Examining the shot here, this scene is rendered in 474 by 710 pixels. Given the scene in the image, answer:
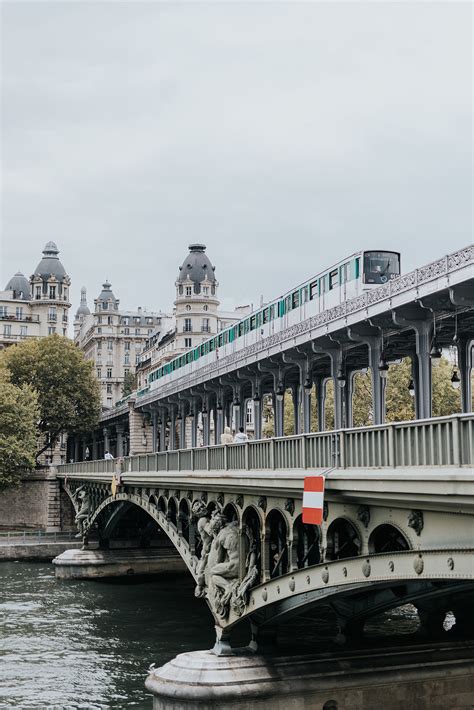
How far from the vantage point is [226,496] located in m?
30.2

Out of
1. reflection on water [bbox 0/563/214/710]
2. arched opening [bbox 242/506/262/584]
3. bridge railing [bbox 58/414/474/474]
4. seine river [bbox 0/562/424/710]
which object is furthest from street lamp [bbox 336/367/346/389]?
arched opening [bbox 242/506/262/584]

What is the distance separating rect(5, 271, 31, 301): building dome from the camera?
169625 mm

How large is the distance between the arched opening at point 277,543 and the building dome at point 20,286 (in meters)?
146

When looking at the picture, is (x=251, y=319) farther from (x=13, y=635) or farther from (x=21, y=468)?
(x=21, y=468)

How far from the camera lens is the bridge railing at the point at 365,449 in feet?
50.7

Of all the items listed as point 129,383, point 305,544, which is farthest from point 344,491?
point 129,383

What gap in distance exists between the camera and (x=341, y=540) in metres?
22.3

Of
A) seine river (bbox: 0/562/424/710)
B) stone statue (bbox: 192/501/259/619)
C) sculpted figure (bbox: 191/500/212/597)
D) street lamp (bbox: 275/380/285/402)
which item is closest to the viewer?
stone statue (bbox: 192/501/259/619)

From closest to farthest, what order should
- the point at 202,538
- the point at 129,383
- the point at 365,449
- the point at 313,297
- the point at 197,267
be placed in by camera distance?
1. the point at 365,449
2. the point at 202,538
3. the point at 313,297
4. the point at 197,267
5. the point at 129,383

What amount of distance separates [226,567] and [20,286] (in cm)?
14789

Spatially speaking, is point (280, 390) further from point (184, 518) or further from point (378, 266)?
point (184, 518)

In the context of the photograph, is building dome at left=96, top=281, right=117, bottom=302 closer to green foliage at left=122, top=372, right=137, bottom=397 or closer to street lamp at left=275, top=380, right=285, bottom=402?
green foliage at left=122, top=372, right=137, bottom=397

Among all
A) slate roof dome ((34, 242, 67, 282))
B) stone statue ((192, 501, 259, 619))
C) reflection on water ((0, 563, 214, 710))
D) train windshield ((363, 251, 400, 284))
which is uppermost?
slate roof dome ((34, 242, 67, 282))

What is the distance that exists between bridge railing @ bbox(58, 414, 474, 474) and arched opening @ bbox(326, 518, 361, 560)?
4.30 ft
